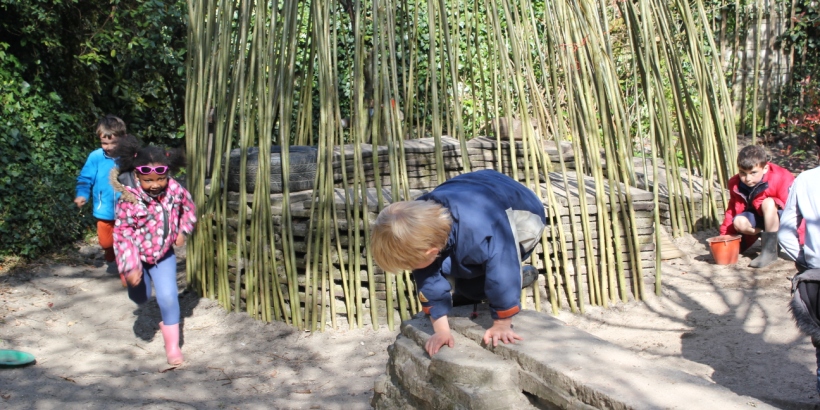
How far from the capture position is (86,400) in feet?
12.0

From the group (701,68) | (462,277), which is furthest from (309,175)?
(701,68)

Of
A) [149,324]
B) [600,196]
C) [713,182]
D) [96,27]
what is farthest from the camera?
[96,27]

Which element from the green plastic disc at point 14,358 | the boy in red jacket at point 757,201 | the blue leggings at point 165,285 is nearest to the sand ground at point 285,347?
the green plastic disc at point 14,358

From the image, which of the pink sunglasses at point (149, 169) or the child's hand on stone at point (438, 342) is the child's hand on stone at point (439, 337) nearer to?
the child's hand on stone at point (438, 342)

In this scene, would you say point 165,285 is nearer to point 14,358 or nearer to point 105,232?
point 14,358

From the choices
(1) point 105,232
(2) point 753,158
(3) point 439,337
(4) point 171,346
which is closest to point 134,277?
(4) point 171,346

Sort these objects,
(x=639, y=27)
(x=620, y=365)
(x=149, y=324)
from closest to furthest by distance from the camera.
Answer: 1. (x=620, y=365)
2. (x=149, y=324)
3. (x=639, y=27)

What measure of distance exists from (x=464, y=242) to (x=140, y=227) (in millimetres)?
2152

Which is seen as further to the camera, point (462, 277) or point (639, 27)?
point (639, 27)

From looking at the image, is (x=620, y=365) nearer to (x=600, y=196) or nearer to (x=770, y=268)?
(x=600, y=196)

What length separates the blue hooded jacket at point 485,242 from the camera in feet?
8.89

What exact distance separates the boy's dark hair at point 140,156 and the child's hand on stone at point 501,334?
2.21 meters

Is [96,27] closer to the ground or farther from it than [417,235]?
farther from it

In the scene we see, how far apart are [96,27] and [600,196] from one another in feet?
19.0
